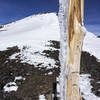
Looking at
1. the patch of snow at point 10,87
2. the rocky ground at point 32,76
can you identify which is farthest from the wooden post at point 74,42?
the patch of snow at point 10,87

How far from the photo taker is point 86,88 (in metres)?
6.96

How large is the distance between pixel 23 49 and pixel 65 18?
764cm

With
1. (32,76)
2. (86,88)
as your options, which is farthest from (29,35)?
(86,88)

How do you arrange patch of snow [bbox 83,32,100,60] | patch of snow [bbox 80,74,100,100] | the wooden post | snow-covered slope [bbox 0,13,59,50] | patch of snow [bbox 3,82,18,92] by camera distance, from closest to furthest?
the wooden post, patch of snow [bbox 80,74,100,100], patch of snow [bbox 3,82,18,92], patch of snow [bbox 83,32,100,60], snow-covered slope [bbox 0,13,59,50]

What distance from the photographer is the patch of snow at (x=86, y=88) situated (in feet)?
20.5

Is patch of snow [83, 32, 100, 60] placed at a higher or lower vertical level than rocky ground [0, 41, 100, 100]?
higher

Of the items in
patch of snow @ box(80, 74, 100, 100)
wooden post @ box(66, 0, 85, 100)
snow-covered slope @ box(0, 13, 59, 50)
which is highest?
snow-covered slope @ box(0, 13, 59, 50)

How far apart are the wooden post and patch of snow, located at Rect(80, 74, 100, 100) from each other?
2.93 metres

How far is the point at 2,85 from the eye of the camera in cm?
697

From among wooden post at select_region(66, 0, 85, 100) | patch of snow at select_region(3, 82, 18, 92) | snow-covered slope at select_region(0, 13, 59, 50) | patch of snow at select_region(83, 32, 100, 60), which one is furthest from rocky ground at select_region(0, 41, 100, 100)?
wooden post at select_region(66, 0, 85, 100)

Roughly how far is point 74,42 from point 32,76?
447 centimetres

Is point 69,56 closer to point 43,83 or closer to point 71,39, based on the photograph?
point 71,39

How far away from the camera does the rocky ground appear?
631 centimetres

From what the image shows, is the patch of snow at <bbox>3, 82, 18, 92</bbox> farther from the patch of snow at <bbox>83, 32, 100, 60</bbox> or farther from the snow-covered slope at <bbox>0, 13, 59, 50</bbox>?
the patch of snow at <bbox>83, 32, 100, 60</bbox>
